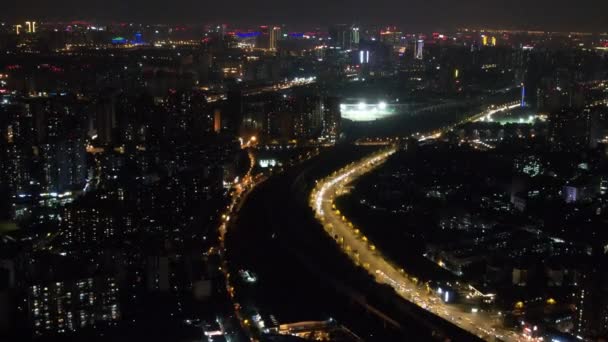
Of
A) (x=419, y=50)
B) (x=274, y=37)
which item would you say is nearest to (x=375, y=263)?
(x=419, y=50)

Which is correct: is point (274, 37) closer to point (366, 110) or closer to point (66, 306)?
point (366, 110)

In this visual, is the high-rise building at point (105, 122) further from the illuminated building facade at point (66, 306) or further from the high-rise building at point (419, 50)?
the high-rise building at point (419, 50)

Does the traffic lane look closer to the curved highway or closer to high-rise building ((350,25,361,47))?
the curved highway

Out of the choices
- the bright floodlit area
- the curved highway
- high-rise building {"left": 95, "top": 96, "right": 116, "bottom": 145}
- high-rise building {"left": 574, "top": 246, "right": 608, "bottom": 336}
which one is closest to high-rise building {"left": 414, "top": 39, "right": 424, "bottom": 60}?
the bright floodlit area

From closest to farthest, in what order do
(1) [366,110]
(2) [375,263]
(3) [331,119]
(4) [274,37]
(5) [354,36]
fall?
(2) [375,263]
(3) [331,119]
(1) [366,110]
(5) [354,36]
(4) [274,37]

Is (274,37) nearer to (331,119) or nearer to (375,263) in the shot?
(331,119)

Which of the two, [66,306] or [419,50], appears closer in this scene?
[66,306]

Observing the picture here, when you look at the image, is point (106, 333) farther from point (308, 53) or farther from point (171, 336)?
point (308, 53)

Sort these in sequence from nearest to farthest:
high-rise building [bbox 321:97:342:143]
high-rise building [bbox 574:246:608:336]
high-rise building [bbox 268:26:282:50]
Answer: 1. high-rise building [bbox 574:246:608:336]
2. high-rise building [bbox 321:97:342:143]
3. high-rise building [bbox 268:26:282:50]

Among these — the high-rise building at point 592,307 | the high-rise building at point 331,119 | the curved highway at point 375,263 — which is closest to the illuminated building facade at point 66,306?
the curved highway at point 375,263

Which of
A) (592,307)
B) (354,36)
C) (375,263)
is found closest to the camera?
(592,307)

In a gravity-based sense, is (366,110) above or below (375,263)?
above

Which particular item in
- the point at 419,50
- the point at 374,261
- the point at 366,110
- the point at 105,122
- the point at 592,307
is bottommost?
the point at 374,261

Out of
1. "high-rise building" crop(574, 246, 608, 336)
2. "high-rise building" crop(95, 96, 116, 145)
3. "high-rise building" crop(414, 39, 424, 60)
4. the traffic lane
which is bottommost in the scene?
the traffic lane
